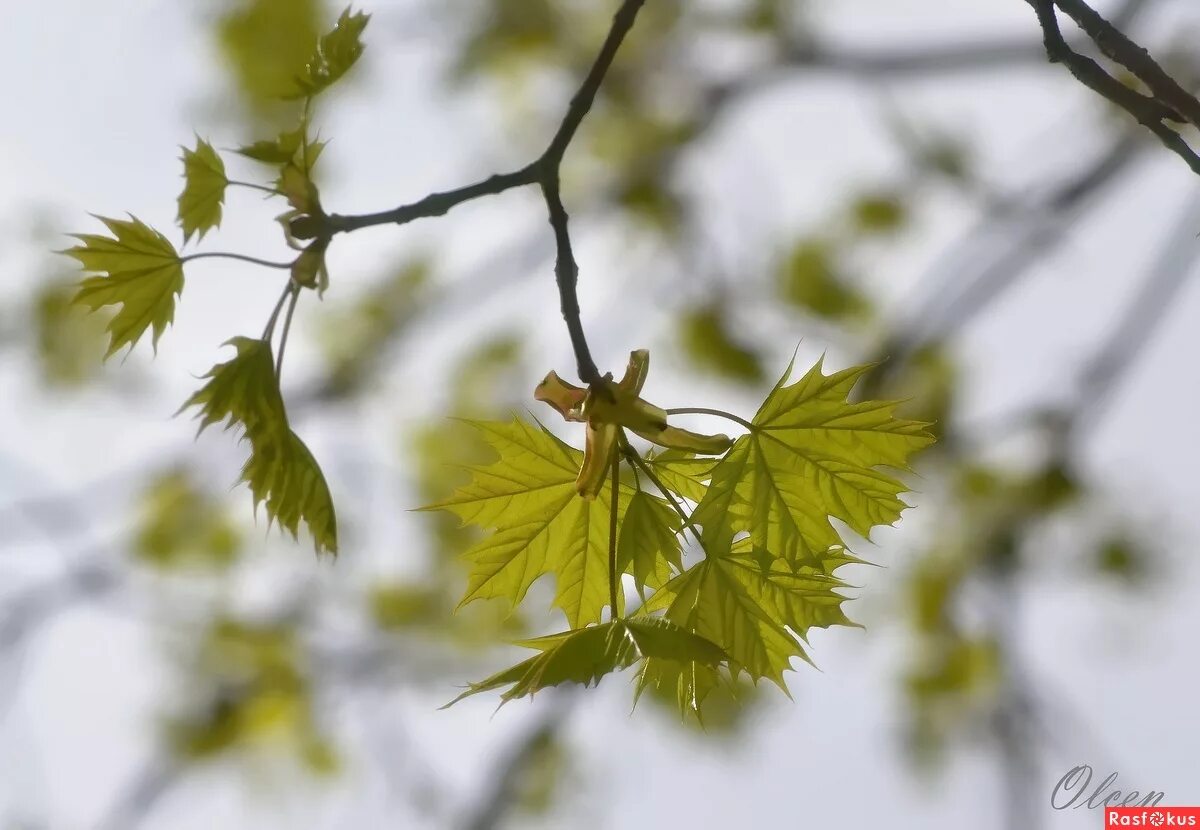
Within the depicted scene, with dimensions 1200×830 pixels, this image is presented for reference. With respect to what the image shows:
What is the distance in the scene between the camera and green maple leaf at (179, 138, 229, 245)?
0.85m

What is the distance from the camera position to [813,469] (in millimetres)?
750

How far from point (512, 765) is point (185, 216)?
66.4 inches

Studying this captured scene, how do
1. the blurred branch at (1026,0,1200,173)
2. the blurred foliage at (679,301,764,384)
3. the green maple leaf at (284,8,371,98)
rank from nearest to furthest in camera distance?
the blurred branch at (1026,0,1200,173) → the green maple leaf at (284,8,371,98) → the blurred foliage at (679,301,764,384)

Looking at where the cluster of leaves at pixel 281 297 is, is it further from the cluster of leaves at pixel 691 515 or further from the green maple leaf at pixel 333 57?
the cluster of leaves at pixel 691 515

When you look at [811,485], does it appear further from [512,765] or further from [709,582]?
[512,765]

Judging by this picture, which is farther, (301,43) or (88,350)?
(88,350)

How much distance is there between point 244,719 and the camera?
3.16 m

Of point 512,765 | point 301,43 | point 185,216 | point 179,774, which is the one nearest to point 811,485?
point 185,216

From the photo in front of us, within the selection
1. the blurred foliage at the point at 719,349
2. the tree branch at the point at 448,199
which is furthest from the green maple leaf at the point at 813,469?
the blurred foliage at the point at 719,349

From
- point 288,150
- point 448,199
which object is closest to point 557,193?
point 448,199

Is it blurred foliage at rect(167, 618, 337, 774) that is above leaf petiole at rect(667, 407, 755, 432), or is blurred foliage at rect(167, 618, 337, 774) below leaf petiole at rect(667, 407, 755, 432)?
above

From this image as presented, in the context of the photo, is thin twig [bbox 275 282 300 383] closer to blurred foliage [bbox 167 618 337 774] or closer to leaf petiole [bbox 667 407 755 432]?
leaf petiole [bbox 667 407 755 432]

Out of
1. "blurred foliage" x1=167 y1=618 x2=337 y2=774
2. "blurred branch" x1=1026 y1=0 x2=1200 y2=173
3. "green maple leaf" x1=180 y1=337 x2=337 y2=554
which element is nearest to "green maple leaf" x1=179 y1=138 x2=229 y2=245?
"green maple leaf" x1=180 y1=337 x2=337 y2=554

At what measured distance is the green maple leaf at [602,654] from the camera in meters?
0.64
